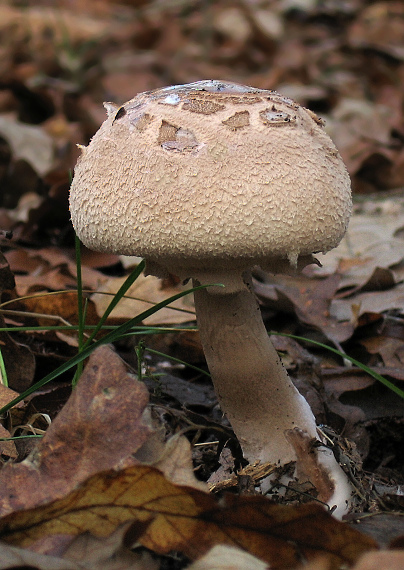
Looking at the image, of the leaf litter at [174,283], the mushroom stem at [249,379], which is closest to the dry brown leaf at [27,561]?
the leaf litter at [174,283]

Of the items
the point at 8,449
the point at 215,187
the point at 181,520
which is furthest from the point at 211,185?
the point at 8,449

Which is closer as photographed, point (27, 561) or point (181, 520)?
point (27, 561)

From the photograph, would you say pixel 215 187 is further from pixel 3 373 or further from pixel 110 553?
pixel 3 373

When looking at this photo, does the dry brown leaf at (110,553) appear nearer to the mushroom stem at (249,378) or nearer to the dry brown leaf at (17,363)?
the mushroom stem at (249,378)

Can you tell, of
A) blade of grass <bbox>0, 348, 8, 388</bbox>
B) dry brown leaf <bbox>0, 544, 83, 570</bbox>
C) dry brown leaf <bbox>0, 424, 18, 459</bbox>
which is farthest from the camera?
blade of grass <bbox>0, 348, 8, 388</bbox>

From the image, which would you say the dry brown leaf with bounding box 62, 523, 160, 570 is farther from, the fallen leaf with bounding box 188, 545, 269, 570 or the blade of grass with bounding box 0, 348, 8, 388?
the blade of grass with bounding box 0, 348, 8, 388

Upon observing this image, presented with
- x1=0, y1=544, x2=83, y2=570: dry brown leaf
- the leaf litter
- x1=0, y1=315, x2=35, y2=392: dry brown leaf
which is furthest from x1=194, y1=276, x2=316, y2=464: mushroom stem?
x1=0, y1=544, x2=83, y2=570: dry brown leaf
